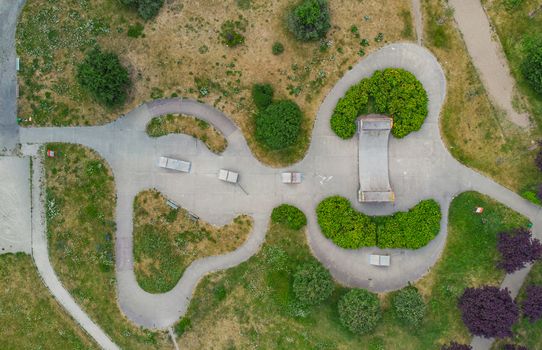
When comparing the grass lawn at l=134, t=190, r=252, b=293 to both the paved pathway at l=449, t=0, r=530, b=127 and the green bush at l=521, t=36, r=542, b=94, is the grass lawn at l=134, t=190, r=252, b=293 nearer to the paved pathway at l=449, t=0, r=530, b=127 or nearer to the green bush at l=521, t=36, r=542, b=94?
the paved pathway at l=449, t=0, r=530, b=127

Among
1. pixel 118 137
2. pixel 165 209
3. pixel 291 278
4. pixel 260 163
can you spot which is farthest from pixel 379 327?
pixel 118 137

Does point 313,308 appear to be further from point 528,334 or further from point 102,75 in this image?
point 102,75

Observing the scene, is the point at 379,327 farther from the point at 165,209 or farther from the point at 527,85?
the point at 527,85

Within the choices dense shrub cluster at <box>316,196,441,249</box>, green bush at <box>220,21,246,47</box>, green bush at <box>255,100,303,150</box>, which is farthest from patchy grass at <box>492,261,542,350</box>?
green bush at <box>220,21,246,47</box>

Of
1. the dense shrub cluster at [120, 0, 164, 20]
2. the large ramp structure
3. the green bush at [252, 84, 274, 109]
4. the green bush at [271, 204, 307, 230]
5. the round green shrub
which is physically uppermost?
the dense shrub cluster at [120, 0, 164, 20]

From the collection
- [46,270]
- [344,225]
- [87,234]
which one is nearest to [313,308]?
[344,225]

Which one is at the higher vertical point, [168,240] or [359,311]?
[168,240]
